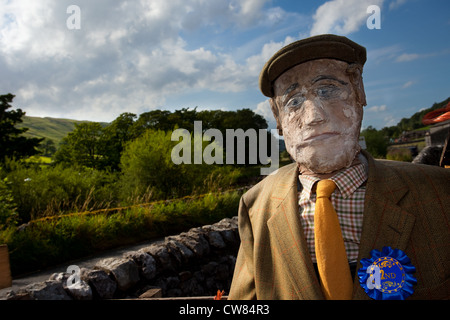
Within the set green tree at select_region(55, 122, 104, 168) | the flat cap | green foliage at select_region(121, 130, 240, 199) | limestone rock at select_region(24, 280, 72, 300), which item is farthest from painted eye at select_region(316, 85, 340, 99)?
green tree at select_region(55, 122, 104, 168)

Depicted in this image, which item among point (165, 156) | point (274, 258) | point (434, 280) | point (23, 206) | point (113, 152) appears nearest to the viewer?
point (434, 280)

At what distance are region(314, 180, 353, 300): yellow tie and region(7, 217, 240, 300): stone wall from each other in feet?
8.02

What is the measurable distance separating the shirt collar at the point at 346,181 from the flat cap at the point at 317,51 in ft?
1.82

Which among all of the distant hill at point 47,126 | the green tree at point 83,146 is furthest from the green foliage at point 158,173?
the distant hill at point 47,126

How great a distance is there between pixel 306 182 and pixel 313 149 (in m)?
0.22

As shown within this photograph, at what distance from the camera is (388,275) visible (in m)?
1.26

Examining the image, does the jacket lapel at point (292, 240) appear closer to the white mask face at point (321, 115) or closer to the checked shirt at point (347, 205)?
the checked shirt at point (347, 205)

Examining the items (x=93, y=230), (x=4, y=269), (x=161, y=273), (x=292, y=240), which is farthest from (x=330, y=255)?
(x=93, y=230)

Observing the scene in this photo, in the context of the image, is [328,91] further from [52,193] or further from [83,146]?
[83,146]

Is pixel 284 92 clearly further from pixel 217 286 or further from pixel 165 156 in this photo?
pixel 165 156

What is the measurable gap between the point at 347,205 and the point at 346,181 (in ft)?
0.37

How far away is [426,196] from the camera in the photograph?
4.55ft

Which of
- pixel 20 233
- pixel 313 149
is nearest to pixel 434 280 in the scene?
pixel 313 149

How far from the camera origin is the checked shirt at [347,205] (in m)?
1.43
